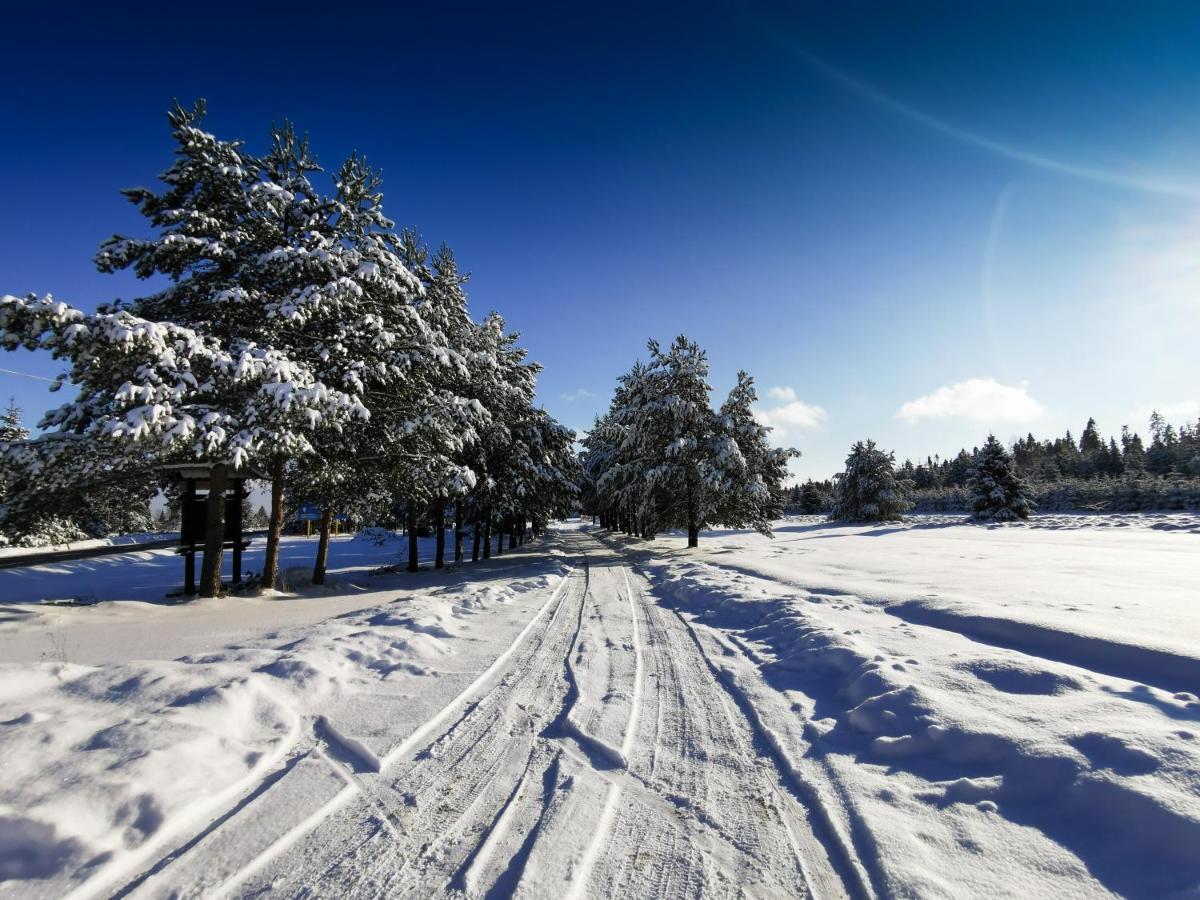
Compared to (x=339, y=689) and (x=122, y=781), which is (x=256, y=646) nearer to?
(x=339, y=689)

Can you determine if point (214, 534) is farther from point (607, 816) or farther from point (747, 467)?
point (747, 467)

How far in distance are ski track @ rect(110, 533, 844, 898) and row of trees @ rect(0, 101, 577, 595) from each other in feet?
23.2

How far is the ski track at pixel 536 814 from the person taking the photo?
96.3 inches

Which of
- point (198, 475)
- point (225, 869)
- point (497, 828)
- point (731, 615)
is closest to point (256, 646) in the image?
point (225, 869)

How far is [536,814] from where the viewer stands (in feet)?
9.82

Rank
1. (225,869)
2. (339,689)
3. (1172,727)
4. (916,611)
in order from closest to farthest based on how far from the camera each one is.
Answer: (225,869), (1172,727), (339,689), (916,611)

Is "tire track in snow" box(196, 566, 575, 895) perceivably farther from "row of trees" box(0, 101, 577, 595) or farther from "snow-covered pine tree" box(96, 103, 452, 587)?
"snow-covered pine tree" box(96, 103, 452, 587)

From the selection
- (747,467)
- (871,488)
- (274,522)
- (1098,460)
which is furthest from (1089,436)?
(274,522)

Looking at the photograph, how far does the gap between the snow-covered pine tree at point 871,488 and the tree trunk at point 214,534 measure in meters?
52.9

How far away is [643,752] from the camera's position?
382 centimetres

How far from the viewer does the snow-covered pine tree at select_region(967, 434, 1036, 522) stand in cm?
4106

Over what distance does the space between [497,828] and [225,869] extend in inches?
51.6

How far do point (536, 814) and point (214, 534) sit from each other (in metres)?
12.1

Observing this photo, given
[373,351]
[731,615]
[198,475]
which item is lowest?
[731,615]
